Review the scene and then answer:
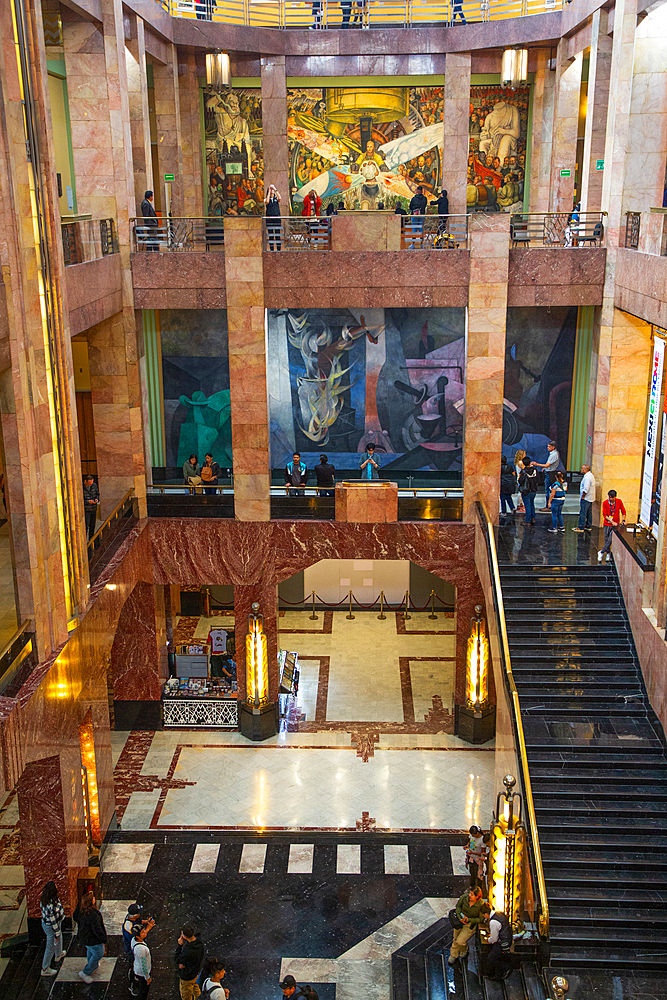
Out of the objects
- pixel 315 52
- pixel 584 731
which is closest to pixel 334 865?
pixel 584 731

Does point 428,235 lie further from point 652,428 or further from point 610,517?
point 610,517

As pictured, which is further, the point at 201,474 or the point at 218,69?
the point at 201,474

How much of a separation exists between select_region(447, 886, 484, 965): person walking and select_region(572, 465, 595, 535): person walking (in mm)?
7370

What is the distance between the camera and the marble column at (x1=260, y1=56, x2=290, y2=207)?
2105cm

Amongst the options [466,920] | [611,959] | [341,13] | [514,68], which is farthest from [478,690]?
[341,13]

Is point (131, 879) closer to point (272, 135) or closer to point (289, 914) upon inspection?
point (289, 914)

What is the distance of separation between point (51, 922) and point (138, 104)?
44.2ft

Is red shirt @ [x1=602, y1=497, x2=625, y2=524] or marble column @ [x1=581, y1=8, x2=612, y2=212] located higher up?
marble column @ [x1=581, y1=8, x2=612, y2=212]

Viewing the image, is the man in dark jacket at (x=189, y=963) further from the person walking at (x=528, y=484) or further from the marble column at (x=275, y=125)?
the marble column at (x=275, y=125)

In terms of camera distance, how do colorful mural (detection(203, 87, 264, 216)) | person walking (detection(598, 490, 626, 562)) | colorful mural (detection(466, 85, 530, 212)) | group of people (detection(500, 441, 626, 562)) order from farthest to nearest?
colorful mural (detection(203, 87, 264, 216)) → colorful mural (detection(466, 85, 530, 212)) → group of people (detection(500, 441, 626, 562)) → person walking (detection(598, 490, 626, 562))

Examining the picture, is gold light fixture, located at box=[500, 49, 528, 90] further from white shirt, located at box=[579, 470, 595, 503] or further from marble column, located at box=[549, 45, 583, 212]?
white shirt, located at box=[579, 470, 595, 503]

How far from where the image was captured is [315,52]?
817 inches

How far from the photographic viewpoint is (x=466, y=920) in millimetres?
11172

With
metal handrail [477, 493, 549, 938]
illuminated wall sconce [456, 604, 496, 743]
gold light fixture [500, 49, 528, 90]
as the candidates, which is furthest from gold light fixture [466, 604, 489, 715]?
gold light fixture [500, 49, 528, 90]
